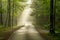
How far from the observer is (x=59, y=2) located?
75.9ft

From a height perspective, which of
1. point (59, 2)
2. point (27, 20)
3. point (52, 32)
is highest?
point (59, 2)

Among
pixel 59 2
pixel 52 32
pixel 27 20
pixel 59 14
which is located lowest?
pixel 27 20

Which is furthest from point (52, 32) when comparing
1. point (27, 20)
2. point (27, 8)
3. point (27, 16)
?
point (27, 8)

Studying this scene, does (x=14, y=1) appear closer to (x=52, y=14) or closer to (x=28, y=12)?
(x=52, y=14)

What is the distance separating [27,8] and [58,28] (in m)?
87.7

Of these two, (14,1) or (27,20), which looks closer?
(14,1)

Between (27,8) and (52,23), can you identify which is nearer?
(52,23)

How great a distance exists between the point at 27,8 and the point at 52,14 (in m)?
90.1

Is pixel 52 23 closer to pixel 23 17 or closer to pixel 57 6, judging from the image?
pixel 57 6

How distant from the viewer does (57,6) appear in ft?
76.1

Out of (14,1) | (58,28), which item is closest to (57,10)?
(58,28)

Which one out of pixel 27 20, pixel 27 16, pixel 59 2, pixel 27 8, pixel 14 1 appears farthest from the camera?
pixel 27 8

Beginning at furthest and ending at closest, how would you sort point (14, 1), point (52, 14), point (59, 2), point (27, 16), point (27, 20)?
point (27, 16)
point (27, 20)
point (14, 1)
point (59, 2)
point (52, 14)

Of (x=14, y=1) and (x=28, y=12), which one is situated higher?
(x=14, y=1)
